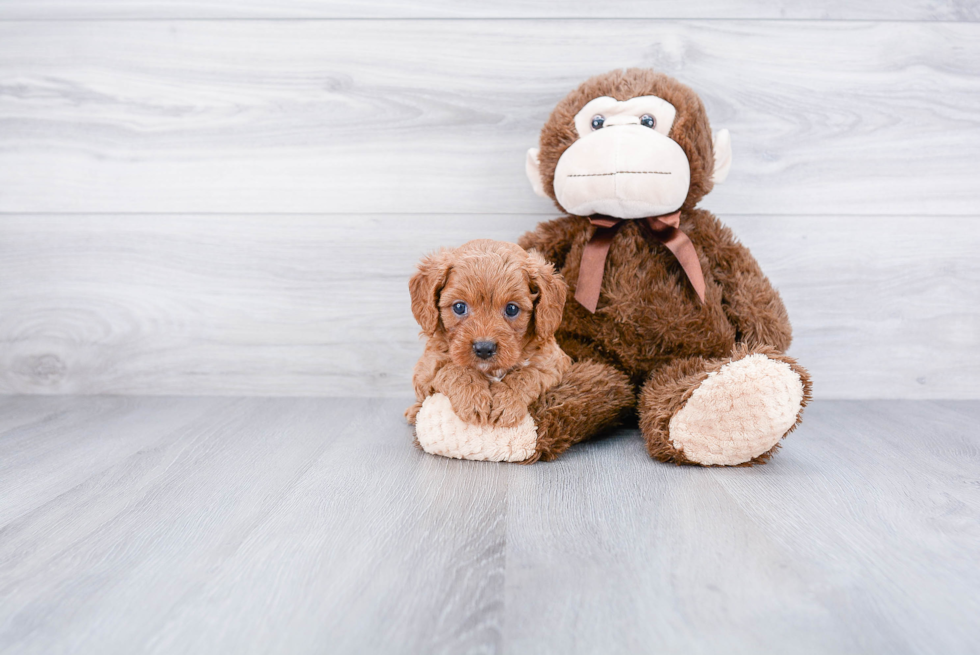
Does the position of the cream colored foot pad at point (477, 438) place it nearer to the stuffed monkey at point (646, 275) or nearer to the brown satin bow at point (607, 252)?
the stuffed monkey at point (646, 275)

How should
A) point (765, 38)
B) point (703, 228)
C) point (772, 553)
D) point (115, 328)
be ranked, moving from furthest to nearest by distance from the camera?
point (115, 328) → point (765, 38) → point (703, 228) → point (772, 553)

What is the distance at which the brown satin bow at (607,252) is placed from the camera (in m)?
0.90

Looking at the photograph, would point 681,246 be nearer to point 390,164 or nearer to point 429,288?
point 429,288

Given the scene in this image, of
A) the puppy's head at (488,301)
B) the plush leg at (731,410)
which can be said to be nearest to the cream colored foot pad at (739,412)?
the plush leg at (731,410)

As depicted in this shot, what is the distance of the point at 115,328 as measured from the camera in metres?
1.21

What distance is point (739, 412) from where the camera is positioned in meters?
0.79

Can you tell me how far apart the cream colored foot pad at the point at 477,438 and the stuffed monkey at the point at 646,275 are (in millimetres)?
18

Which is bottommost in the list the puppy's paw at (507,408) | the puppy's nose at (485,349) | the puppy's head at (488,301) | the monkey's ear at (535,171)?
the puppy's paw at (507,408)

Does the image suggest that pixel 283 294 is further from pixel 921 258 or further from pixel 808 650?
pixel 921 258

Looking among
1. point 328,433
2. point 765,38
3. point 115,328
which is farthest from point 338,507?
point 765,38

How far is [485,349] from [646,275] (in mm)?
290

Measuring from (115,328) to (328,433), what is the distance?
1.79ft

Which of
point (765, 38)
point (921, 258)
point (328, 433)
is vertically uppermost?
point (765, 38)

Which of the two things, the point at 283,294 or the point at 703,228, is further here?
the point at 283,294
